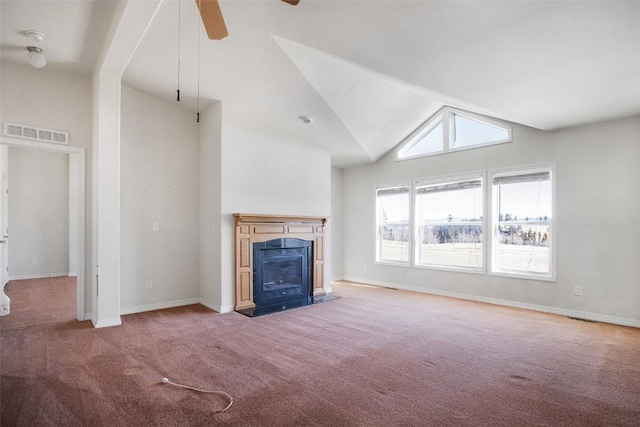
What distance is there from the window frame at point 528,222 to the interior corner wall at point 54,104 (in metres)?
5.68

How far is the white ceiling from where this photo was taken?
268cm

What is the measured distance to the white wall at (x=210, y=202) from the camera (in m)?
4.60

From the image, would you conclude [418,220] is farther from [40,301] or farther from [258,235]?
[40,301]

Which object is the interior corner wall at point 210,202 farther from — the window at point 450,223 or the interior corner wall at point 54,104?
the window at point 450,223

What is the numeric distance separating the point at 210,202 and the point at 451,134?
413 centimetres

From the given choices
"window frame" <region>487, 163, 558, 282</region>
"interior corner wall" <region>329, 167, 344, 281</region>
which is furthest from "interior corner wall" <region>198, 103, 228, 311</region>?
"window frame" <region>487, 163, 558, 282</region>

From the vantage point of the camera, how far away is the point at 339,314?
4.49 metres

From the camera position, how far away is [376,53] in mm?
3240

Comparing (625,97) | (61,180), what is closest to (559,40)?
(625,97)

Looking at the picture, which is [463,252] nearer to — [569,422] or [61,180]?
[569,422]

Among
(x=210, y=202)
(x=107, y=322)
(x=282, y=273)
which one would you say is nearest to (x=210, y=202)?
(x=210, y=202)

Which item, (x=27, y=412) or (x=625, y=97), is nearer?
(x=27, y=412)

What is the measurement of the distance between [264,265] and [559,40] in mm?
4229

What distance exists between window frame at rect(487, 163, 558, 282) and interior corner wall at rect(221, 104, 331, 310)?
8.81ft
